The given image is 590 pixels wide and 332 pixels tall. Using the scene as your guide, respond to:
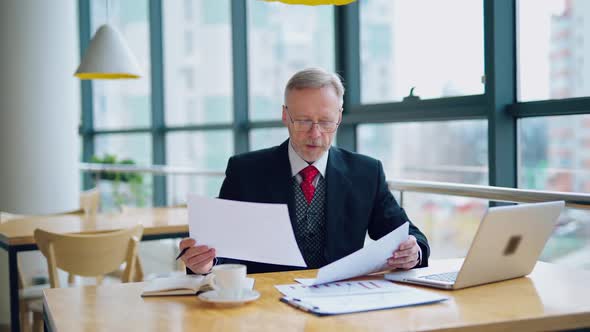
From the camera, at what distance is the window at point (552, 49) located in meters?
2.93

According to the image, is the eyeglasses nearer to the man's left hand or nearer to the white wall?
the man's left hand

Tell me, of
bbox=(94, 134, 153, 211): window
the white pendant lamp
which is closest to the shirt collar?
the white pendant lamp

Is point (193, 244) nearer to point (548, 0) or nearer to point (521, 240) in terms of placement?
point (521, 240)

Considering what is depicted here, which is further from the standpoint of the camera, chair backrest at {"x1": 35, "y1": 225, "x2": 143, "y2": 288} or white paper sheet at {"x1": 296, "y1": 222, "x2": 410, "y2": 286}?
chair backrest at {"x1": 35, "y1": 225, "x2": 143, "y2": 288}

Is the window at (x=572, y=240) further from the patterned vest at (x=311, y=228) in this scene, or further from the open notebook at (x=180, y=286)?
the open notebook at (x=180, y=286)

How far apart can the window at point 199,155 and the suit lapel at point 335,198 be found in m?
3.71

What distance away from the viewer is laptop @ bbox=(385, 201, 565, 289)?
1.55 m

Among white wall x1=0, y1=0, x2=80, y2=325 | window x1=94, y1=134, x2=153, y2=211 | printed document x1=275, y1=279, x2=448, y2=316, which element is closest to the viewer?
printed document x1=275, y1=279, x2=448, y2=316

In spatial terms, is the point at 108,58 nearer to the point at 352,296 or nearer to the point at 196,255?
the point at 196,255

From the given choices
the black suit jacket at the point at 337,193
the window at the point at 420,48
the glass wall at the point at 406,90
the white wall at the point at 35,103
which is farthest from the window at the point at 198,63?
the black suit jacket at the point at 337,193

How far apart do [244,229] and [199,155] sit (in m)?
4.94

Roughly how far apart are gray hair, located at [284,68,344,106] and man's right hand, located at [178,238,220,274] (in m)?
0.57

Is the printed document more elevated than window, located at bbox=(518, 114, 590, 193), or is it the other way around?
window, located at bbox=(518, 114, 590, 193)

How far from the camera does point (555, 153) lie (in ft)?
10.2
